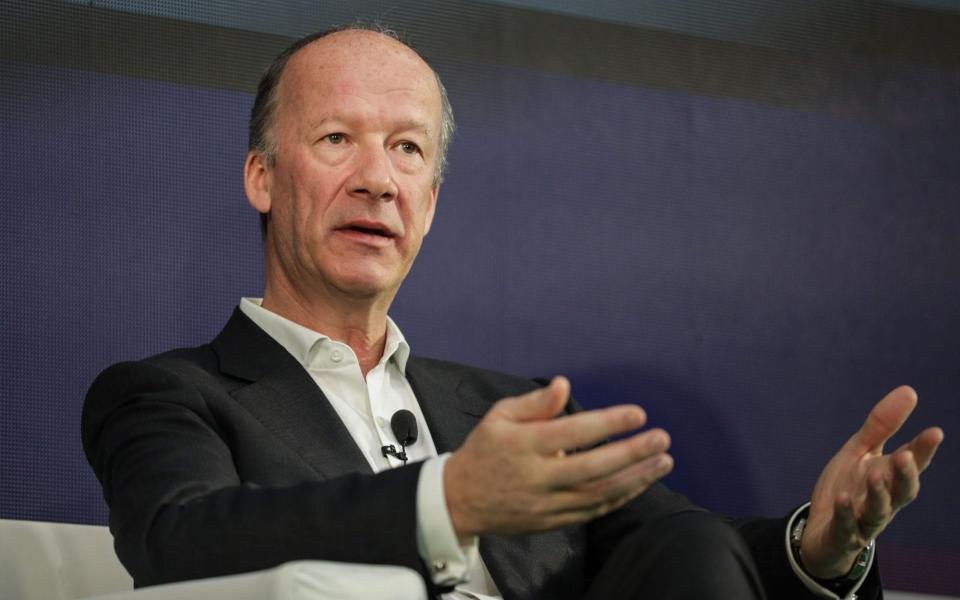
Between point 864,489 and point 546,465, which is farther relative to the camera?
point 864,489

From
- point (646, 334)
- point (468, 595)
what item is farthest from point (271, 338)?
point (646, 334)

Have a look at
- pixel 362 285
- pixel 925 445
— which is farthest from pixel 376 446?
pixel 925 445

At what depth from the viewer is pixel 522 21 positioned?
300cm

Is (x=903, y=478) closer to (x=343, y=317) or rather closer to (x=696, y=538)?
(x=696, y=538)

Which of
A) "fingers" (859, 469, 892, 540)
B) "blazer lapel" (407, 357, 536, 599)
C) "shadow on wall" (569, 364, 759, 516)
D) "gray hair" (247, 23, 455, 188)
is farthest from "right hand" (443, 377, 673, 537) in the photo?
"shadow on wall" (569, 364, 759, 516)

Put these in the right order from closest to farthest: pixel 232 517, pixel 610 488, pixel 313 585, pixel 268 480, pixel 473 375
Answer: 1. pixel 313 585
2. pixel 610 488
3. pixel 232 517
4. pixel 268 480
5. pixel 473 375

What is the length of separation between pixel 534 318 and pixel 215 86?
83 cm

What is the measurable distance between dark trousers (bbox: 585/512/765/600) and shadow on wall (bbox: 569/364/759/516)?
5.12 ft

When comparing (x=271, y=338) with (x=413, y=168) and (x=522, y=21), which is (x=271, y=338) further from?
(x=522, y=21)

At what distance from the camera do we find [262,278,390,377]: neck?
2.16 meters

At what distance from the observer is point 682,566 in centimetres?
131

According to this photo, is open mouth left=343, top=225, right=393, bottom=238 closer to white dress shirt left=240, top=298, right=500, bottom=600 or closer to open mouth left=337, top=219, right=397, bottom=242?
open mouth left=337, top=219, right=397, bottom=242

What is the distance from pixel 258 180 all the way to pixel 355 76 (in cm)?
25

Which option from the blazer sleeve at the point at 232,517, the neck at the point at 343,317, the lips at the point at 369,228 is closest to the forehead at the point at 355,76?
the lips at the point at 369,228
